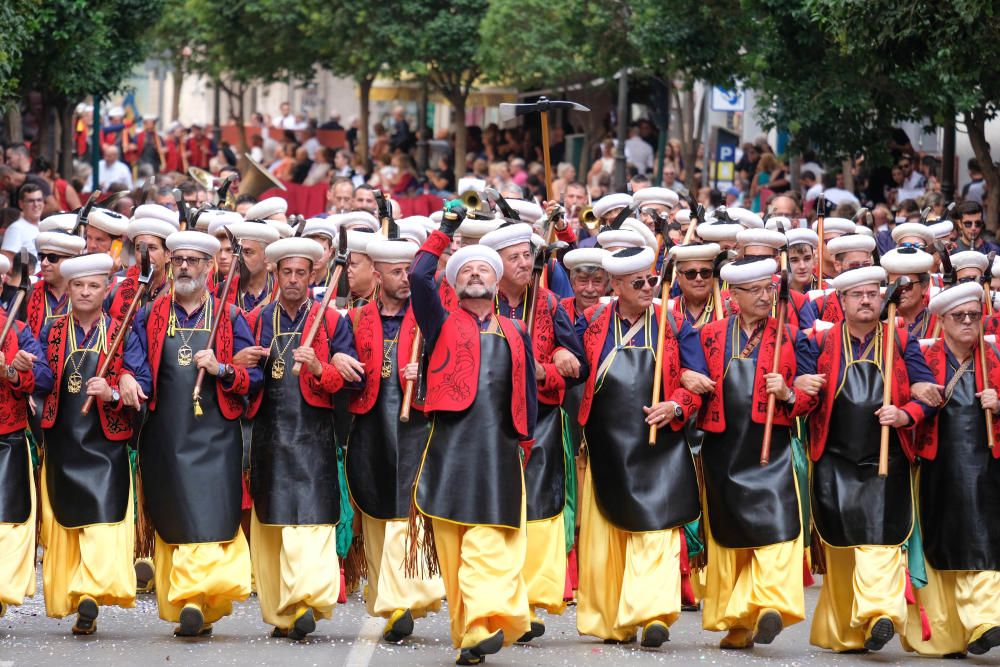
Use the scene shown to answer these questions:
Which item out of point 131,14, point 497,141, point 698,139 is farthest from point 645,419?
point 497,141

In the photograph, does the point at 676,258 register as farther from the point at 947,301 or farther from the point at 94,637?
the point at 94,637

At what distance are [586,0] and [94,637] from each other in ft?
67.1

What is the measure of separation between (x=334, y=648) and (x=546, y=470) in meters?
1.47

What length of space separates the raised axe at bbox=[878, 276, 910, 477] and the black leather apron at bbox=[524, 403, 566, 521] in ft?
5.55

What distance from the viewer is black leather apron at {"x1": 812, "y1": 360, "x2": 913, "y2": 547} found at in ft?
33.6

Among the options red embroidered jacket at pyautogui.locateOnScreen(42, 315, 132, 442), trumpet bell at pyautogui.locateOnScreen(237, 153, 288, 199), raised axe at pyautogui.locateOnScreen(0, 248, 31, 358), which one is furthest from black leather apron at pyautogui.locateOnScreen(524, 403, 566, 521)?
trumpet bell at pyautogui.locateOnScreen(237, 153, 288, 199)

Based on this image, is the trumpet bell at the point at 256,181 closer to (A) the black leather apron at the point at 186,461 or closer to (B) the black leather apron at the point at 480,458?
(A) the black leather apron at the point at 186,461

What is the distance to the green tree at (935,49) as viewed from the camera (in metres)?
16.1

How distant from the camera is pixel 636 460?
1034 centimetres

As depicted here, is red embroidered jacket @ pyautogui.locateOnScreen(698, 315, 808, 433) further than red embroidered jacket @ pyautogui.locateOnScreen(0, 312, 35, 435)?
Yes

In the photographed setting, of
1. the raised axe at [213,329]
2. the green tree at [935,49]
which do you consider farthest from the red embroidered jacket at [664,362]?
the green tree at [935,49]

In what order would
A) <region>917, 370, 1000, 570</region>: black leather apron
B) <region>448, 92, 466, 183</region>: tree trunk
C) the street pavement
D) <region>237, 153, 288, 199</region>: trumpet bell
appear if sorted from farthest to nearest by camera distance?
<region>448, 92, 466, 183</region>: tree trunk < <region>237, 153, 288, 199</region>: trumpet bell < <region>917, 370, 1000, 570</region>: black leather apron < the street pavement

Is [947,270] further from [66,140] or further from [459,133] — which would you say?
[459,133]

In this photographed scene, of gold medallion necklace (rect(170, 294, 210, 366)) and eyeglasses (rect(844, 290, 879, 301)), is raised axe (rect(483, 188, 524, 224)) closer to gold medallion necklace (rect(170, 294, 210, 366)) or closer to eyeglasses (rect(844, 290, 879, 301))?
gold medallion necklace (rect(170, 294, 210, 366))
